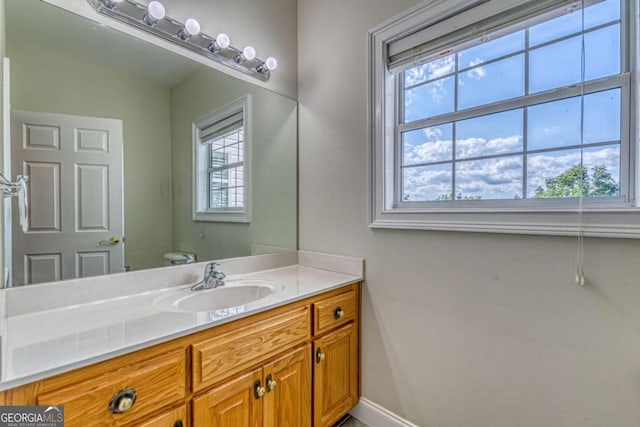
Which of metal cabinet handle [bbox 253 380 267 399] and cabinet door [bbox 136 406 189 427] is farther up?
cabinet door [bbox 136 406 189 427]

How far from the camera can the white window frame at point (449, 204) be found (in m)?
1.00

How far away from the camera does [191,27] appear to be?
4.70ft

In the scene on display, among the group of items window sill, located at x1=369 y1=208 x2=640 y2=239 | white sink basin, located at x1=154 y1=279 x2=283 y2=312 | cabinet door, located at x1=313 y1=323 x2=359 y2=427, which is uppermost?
window sill, located at x1=369 y1=208 x2=640 y2=239

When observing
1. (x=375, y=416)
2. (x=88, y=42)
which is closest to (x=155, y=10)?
(x=88, y=42)

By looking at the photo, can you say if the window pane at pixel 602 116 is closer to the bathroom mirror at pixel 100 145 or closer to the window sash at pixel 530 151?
the window sash at pixel 530 151

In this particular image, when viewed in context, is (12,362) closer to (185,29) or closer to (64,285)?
(64,285)

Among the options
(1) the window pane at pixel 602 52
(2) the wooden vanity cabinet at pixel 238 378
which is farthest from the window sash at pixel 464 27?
(2) the wooden vanity cabinet at pixel 238 378

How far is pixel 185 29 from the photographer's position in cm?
144

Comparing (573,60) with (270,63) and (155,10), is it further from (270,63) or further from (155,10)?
(155,10)

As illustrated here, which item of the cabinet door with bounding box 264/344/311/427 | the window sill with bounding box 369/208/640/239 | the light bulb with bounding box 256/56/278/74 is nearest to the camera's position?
the window sill with bounding box 369/208/640/239

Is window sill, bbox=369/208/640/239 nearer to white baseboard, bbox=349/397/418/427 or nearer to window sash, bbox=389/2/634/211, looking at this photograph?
window sash, bbox=389/2/634/211

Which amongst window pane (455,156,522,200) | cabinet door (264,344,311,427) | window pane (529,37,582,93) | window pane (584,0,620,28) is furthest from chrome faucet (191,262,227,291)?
window pane (584,0,620,28)

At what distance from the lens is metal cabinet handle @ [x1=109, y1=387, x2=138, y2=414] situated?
0.78 m

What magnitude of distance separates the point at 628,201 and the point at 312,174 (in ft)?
4.82
